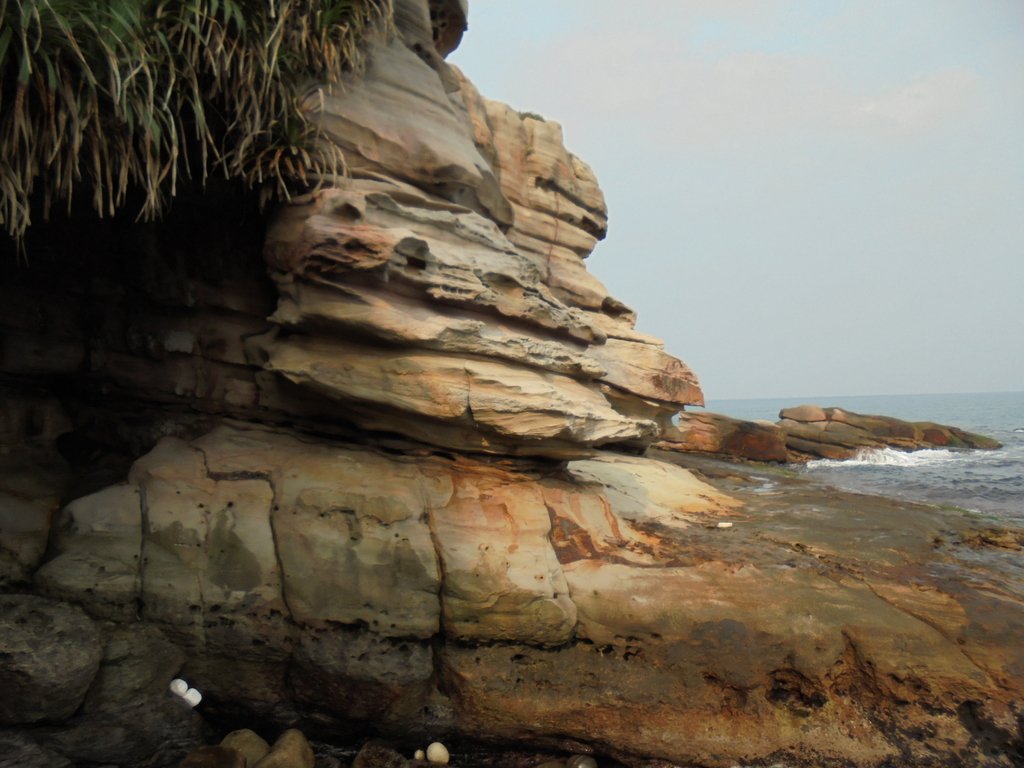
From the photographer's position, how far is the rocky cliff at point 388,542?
494 centimetres

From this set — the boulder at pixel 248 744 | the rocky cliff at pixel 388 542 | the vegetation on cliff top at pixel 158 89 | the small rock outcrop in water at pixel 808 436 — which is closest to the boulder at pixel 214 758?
the boulder at pixel 248 744

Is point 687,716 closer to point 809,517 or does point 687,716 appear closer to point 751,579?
point 751,579

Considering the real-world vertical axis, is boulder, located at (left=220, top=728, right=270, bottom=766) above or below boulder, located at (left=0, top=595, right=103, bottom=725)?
below

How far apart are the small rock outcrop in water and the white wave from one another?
0.33 m

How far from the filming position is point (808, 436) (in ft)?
76.1

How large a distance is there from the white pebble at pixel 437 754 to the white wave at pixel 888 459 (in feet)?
54.8

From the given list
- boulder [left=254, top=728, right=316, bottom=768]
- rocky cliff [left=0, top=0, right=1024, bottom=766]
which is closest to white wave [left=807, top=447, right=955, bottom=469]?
rocky cliff [left=0, top=0, right=1024, bottom=766]

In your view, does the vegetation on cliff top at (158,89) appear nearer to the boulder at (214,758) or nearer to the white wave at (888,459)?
the boulder at (214,758)

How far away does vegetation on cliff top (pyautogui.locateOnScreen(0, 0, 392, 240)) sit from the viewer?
15.0 feet

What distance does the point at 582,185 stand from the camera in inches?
546

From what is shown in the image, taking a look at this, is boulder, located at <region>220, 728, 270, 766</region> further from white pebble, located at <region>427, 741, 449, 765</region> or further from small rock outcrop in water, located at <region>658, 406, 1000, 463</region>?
small rock outcrop in water, located at <region>658, 406, 1000, 463</region>

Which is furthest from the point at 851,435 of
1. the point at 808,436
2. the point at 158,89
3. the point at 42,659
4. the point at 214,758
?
the point at 42,659

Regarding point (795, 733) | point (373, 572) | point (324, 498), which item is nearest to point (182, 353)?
point (324, 498)

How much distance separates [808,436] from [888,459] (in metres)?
2.49
